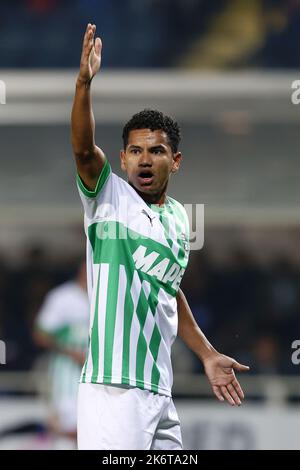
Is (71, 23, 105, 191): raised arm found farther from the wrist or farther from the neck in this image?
the wrist

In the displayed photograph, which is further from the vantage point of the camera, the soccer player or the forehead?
the forehead

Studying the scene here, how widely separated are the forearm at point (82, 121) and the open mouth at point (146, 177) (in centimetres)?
28

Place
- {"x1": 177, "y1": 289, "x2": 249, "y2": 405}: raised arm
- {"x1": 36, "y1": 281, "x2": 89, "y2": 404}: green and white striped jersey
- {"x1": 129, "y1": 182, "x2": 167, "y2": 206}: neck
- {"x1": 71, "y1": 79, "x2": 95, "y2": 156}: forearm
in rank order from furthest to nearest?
1. {"x1": 36, "y1": 281, "x2": 89, "y2": 404}: green and white striped jersey
2. {"x1": 177, "y1": 289, "x2": 249, "y2": 405}: raised arm
3. {"x1": 129, "y1": 182, "x2": 167, "y2": 206}: neck
4. {"x1": 71, "y1": 79, "x2": 95, "y2": 156}: forearm

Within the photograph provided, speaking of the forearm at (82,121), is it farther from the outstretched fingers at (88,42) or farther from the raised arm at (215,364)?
the raised arm at (215,364)

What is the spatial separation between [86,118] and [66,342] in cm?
503

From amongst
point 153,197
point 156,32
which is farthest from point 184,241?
point 156,32

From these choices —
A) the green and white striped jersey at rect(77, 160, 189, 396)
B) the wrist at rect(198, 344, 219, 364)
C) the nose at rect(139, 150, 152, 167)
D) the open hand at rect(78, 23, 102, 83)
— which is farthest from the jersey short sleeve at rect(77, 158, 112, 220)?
the wrist at rect(198, 344, 219, 364)

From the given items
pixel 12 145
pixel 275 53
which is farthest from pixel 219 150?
pixel 12 145

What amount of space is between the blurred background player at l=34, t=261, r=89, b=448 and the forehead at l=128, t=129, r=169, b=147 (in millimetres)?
4550

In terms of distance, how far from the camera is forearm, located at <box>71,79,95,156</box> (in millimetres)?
3553

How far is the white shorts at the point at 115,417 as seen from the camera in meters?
3.67

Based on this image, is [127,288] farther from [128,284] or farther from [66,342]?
[66,342]

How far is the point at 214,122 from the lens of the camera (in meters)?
11.6

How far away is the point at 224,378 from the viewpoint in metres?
4.06
